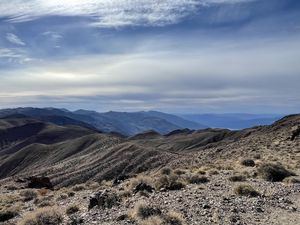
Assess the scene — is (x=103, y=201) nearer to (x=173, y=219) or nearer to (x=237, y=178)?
(x=173, y=219)

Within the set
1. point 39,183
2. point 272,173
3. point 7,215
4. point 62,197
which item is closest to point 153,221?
point 7,215

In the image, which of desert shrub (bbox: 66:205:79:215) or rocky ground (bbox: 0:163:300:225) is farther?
desert shrub (bbox: 66:205:79:215)

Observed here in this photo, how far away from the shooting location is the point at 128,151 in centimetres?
9550

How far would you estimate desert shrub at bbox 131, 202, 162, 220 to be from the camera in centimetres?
1602

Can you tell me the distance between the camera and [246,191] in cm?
2042

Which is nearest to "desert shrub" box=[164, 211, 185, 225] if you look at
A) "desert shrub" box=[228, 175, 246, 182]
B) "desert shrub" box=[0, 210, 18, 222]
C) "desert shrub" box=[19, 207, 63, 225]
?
"desert shrub" box=[19, 207, 63, 225]

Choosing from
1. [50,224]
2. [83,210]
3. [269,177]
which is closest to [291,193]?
[269,177]

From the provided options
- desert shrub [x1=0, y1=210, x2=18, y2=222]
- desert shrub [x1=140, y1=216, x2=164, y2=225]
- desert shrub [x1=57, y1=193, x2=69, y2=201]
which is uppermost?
desert shrub [x1=140, y1=216, x2=164, y2=225]

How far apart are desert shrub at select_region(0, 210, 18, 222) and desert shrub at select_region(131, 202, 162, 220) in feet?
26.3

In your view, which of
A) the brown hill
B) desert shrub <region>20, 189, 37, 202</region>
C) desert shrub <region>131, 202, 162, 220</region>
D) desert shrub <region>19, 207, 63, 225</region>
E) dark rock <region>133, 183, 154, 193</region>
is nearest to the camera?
desert shrub <region>131, 202, 162, 220</region>

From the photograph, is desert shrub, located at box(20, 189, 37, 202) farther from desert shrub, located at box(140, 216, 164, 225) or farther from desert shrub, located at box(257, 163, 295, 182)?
desert shrub, located at box(140, 216, 164, 225)

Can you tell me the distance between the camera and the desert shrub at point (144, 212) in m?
16.0

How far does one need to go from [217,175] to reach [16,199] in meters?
14.1

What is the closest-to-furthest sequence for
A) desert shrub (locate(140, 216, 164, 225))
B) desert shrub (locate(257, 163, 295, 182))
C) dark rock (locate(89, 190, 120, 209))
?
desert shrub (locate(140, 216, 164, 225))
dark rock (locate(89, 190, 120, 209))
desert shrub (locate(257, 163, 295, 182))
